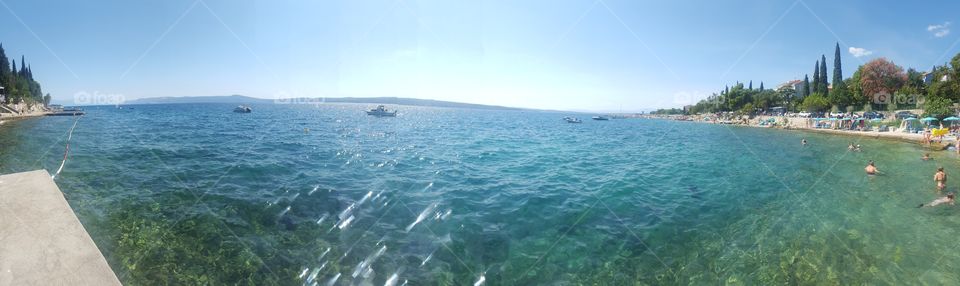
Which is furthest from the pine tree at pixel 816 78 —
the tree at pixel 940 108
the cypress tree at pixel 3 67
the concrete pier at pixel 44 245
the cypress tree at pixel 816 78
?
the cypress tree at pixel 3 67

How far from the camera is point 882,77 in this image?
65.4 m

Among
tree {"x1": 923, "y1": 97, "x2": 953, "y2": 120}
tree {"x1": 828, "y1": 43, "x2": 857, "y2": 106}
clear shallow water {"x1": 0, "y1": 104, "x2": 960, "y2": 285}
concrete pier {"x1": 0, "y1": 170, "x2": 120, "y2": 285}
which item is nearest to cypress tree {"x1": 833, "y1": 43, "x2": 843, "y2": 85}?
tree {"x1": 828, "y1": 43, "x2": 857, "y2": 106}

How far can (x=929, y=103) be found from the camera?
49.2 meters

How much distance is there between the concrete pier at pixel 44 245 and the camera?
4797 millimetres

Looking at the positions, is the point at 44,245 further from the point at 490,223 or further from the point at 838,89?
the point at 838,89

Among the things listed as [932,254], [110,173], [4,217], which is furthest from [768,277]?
[110,173]

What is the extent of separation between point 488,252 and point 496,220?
2.45 m

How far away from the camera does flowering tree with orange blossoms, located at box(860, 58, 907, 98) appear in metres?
64.5

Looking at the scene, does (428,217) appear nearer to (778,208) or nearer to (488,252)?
(488,252)

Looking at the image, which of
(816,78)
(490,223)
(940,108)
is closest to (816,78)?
(816,78)

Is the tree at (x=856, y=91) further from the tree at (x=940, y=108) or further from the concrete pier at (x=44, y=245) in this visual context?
the concrete pier at (x=44, y=245)

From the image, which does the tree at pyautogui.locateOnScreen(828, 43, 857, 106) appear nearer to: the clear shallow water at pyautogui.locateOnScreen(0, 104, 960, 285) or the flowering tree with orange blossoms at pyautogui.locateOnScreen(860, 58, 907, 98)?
the flowering tree with orange blossoms at pyautogui.locateOnScreen(860, 58, 907, 98)

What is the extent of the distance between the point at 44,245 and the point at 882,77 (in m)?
101

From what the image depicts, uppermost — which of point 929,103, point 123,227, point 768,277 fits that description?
point 929,103
